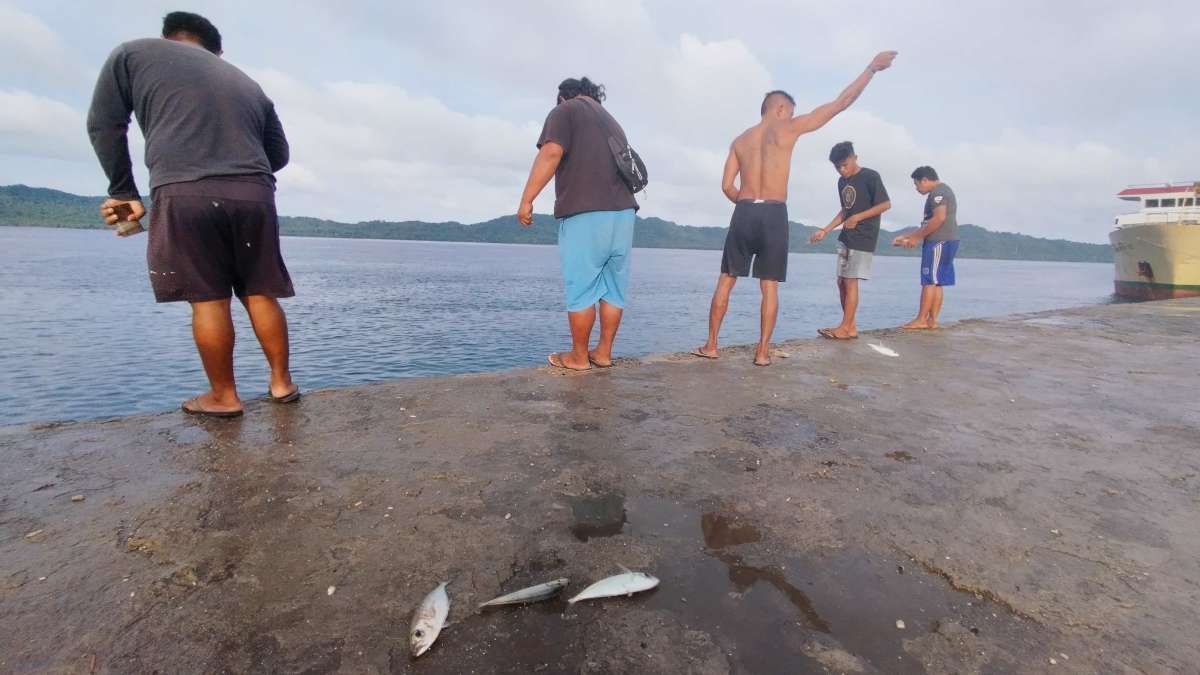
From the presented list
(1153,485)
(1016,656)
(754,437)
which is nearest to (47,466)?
(754,437)

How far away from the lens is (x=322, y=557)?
6.04ft

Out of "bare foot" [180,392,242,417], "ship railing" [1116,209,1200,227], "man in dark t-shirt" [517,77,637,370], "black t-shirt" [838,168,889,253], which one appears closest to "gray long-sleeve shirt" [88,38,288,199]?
"bare foot" [180,392,242,417]

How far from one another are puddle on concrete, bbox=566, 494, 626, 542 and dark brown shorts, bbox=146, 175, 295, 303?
2.11 metres

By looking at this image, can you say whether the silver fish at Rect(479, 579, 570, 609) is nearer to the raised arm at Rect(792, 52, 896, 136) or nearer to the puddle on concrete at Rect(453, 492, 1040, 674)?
the puddle on concrete at Rect(453, 492, 1040, 674)

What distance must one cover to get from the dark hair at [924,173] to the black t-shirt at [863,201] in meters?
1.56

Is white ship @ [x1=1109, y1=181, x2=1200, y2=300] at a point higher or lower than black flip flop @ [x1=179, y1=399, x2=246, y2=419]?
higher

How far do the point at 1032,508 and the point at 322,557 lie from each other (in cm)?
276

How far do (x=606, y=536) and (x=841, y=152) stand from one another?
22.7 feet

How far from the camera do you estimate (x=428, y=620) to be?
1.52 m

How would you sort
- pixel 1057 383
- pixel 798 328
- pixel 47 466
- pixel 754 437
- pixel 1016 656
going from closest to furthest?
pixel 1016 656, pixel 47 466, pixel 754 437, pixel 1057 383, pixel 798 328

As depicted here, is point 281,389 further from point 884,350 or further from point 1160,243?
point 1160,243

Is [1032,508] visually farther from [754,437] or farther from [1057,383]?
[1057,383]

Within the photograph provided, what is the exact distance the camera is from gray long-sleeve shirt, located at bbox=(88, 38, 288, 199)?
2.92m

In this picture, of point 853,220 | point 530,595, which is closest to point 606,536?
point 530,595
